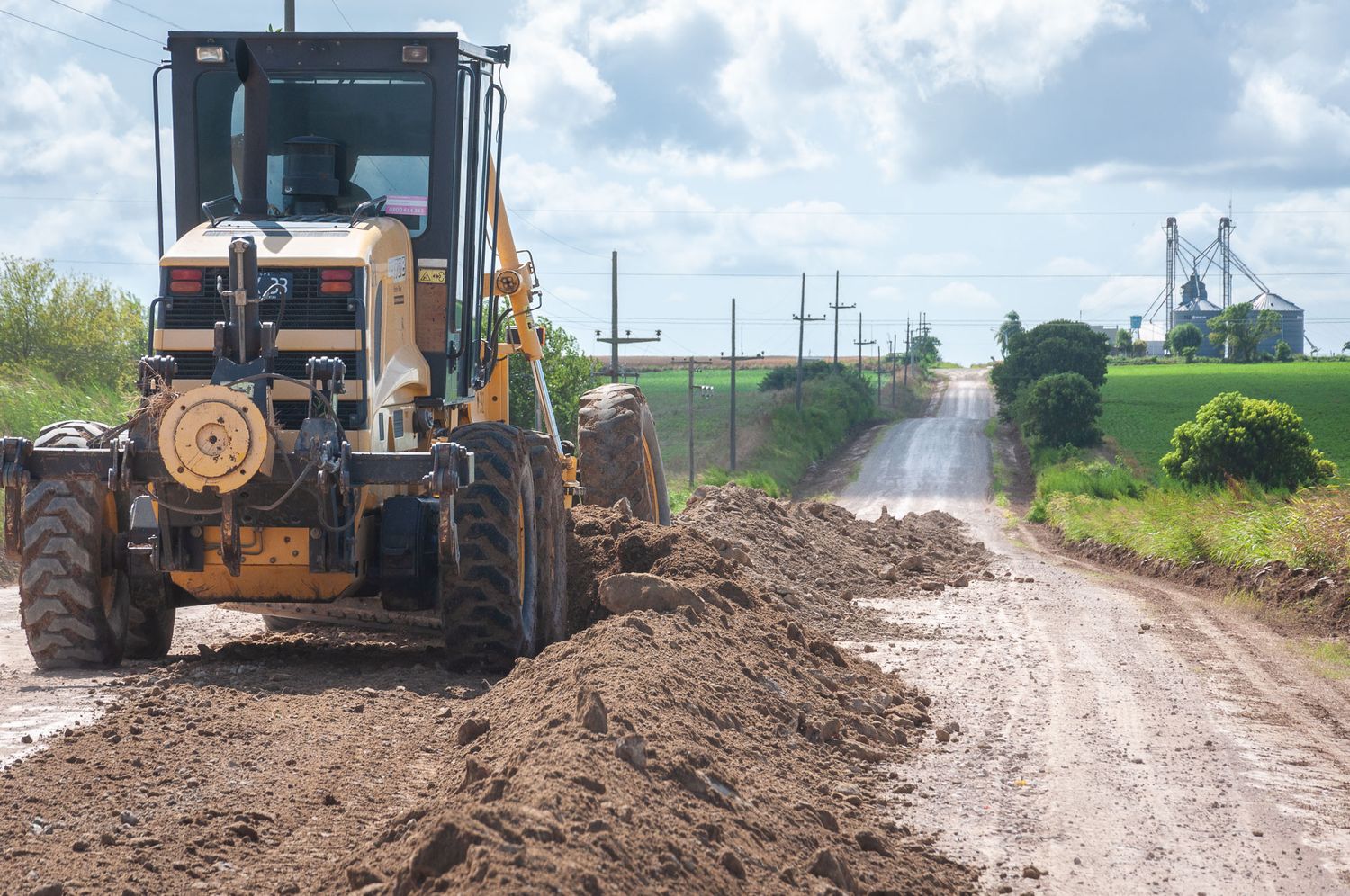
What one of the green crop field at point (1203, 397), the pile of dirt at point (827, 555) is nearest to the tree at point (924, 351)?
the green crop field at point (1203, 397)

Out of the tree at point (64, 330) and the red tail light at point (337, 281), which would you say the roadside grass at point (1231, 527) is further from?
the tree at point (64, 330)

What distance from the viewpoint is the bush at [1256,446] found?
34312mm

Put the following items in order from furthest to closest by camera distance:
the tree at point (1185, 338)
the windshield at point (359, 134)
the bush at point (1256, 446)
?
the tree at point (1185, 338) → the bush at point (1256, 446) → the windshield at point (359, 134)

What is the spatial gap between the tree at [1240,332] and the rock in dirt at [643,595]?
13318 cm

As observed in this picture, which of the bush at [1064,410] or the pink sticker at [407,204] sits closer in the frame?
the pink sticker at [407,204]

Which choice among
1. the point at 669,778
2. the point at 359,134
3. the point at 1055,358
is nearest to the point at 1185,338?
the point at 1055,358

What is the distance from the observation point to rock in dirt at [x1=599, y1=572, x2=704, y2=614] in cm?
997

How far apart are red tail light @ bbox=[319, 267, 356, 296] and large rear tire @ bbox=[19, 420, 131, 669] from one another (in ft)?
6.39

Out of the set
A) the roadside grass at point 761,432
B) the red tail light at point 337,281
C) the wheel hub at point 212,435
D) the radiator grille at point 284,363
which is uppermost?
the red tail light at point 337,281

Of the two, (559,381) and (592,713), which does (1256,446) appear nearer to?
(559,381)


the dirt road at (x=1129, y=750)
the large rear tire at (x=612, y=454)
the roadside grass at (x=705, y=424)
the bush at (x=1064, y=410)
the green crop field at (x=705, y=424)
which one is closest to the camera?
the dirt road at (x=1129, y=750)

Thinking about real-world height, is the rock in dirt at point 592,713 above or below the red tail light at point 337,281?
below

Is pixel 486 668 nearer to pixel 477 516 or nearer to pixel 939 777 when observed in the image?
pixel 477 516

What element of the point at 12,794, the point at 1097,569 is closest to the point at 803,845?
the point at 12,794
